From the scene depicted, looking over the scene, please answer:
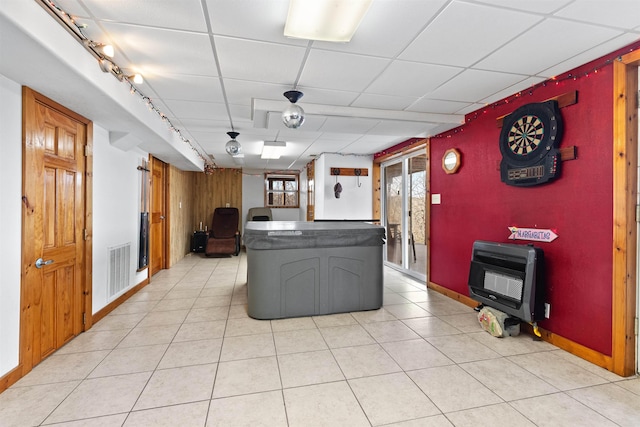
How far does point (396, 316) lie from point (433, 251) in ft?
4.96

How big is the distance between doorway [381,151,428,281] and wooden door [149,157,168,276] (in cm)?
455

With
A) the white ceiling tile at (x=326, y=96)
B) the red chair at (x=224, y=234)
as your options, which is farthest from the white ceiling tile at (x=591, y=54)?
the red chair at (x=224, y=234)

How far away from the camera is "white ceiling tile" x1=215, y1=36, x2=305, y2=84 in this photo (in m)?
2.22

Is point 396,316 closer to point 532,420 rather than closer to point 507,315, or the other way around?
point 507,315

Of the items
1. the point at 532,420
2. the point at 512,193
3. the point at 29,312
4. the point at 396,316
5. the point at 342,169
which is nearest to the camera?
the point at 532,420

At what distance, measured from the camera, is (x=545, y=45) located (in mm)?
2225

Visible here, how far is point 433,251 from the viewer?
4648mm

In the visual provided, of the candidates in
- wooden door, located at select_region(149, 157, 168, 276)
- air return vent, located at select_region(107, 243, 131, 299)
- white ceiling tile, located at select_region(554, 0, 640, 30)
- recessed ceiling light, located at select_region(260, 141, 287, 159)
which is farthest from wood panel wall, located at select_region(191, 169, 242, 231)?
white ceiling tile, located at select_region(554, 0, 640, 30)

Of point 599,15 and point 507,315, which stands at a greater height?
point 599,15

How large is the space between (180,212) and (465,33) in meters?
6.96

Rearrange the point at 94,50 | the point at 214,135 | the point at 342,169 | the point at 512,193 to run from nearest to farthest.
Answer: the point at 94,50, the point at 512,193, the point at 214,135, the point at 342,169

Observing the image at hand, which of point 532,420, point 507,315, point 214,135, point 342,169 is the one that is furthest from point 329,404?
point 342,169

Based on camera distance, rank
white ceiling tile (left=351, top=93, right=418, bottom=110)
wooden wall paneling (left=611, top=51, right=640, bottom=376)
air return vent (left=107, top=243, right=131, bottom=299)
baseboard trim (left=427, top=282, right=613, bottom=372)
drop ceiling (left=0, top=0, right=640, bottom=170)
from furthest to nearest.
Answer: air return vent (left=107, top=243, right=131, bottom=299), white ceiling tile (left=351, top=93, right=418, bottom=110), baseboard trim (left=427, top=282, right=613, bottom=372), wooden wall paneling (left=611, top=51, right=640, bottom=376), drop ceiling (left=0, top=0, right=640, bottom=170)

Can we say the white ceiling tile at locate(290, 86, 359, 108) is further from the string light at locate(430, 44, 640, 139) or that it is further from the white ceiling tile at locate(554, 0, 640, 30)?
the white ceiling tile at locate(554, 0, 640, 30)
